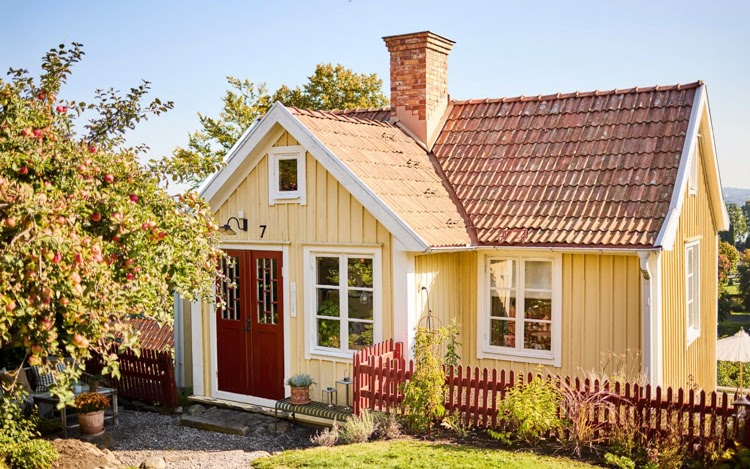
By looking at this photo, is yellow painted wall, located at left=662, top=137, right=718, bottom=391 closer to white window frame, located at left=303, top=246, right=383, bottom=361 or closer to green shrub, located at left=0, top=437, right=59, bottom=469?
white window frame, located at left=303, top=246, right=383, bottom=361

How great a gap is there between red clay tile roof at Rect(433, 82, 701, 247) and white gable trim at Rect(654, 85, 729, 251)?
17cm

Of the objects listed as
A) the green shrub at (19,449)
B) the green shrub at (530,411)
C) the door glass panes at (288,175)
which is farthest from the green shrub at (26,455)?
the green shrub at (530,411)

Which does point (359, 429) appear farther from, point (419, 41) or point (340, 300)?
point (419, 41)

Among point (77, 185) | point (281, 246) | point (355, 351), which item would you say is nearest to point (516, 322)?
point (355, 351)

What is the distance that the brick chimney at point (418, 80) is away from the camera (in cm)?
1507

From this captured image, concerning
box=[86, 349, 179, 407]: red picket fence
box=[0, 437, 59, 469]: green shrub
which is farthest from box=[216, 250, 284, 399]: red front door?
box=[0, 437, 59, 469]: green shrub

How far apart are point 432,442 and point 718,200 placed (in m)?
9.35

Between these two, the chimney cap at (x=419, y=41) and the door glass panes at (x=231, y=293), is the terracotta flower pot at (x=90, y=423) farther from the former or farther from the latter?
the chimney cap at (x=419, y=41)

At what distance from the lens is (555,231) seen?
1215cm

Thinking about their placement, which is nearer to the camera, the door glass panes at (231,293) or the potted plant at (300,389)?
the potted plant at (300,389)

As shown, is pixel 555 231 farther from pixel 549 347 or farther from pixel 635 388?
pixel 635 388

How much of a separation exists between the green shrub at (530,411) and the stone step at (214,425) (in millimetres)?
4288

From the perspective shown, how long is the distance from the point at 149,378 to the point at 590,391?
8.28 meters

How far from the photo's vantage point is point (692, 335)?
14.3 m
